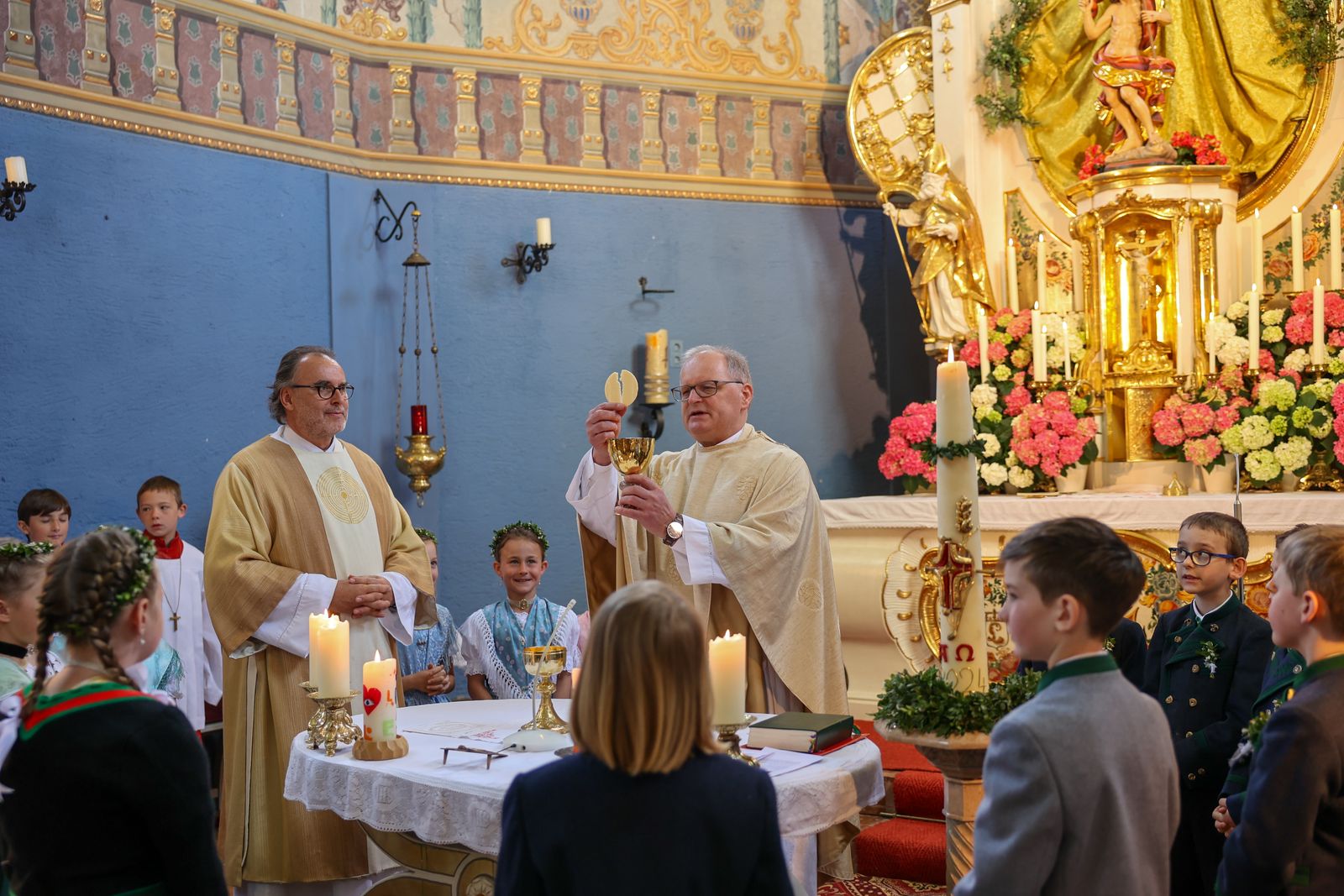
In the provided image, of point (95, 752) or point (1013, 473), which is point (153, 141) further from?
point (95, 752)

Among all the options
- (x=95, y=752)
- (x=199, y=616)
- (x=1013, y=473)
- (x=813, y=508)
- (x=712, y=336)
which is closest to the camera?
(x=95, y=752)

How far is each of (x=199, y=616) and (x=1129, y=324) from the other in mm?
4476

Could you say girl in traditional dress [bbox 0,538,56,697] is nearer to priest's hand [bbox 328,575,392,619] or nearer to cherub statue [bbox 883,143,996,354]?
priest's hand [bbox 328,575,392,619]

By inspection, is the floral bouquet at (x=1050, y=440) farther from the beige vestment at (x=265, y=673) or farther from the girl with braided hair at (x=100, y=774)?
the girl with braided hair at (x=100, y=774)

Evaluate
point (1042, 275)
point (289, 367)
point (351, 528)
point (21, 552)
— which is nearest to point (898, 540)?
point (1042, 275)

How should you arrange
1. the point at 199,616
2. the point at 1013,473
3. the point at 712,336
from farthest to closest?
the point at 712,336, the point at 1013,473, the point at 199,616

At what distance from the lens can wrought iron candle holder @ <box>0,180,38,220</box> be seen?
210 inches

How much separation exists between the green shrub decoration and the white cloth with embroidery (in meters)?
2.18

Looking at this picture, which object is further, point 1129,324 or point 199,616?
point 1129,324

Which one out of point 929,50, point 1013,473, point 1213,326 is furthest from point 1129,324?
point 929,50

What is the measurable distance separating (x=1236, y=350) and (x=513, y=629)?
352 cm

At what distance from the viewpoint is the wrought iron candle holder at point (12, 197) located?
534 cm

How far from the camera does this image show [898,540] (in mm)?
6352

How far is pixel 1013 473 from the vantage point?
6469 millimetres
